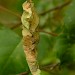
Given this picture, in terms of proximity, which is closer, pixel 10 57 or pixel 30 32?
pixel 30 32

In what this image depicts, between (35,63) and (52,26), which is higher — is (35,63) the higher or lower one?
the lower one

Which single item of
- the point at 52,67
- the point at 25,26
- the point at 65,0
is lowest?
the point at 52,67

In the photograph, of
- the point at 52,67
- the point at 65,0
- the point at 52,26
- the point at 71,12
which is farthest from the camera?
the point at 52,26

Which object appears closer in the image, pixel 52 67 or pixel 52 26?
pixel 52 67

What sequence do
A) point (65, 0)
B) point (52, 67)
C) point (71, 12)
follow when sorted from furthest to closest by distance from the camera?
1. point (65, 0)
2. point (52, 67)
3. point (71, 12)

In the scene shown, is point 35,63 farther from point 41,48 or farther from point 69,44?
point 41,48

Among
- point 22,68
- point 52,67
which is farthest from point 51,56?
point 22,68

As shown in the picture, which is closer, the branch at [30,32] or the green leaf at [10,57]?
the branch at [30,32]

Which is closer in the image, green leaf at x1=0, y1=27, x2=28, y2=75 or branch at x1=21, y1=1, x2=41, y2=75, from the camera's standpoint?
branch at x1=21, y1=1, x2=41, y2=75
